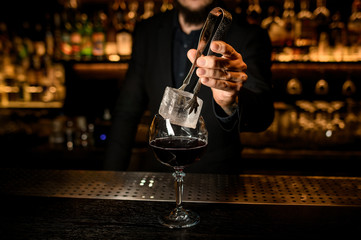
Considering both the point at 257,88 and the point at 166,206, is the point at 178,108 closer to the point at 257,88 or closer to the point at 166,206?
the point at 166,206

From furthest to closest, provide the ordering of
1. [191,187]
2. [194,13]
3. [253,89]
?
[194,13]
[253,89]
[191,187]

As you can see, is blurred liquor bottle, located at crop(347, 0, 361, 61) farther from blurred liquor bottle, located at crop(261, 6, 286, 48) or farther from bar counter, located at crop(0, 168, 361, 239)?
bar counter, located at crop(0, 168, 361, 239)

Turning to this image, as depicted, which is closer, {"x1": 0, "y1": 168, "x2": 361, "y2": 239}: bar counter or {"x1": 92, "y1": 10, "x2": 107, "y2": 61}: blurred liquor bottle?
{"x1": 0, "y1": 168, "x2": 361, "y2": 239}: bar counter

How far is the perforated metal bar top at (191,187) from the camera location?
3.28ft

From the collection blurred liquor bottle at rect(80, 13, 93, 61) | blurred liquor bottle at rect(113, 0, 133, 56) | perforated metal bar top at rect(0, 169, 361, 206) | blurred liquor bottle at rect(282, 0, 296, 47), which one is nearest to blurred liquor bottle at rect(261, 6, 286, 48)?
blurred liquor bottle at rect(282, 0, 296, 47)

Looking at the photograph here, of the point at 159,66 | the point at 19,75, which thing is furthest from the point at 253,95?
the point at 19,75

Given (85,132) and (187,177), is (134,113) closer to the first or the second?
(187,177)

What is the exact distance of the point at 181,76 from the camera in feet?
6.19

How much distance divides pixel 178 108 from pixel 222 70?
0.18 meters

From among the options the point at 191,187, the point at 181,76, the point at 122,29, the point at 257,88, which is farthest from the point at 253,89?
the point at 122,29

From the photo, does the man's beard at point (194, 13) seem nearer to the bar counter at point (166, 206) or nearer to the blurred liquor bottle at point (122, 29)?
the bar counter at point (166, 206)

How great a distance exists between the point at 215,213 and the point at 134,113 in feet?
3.77

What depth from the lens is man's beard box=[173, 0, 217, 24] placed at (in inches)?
71.6

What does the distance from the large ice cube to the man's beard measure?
3.58 feet
